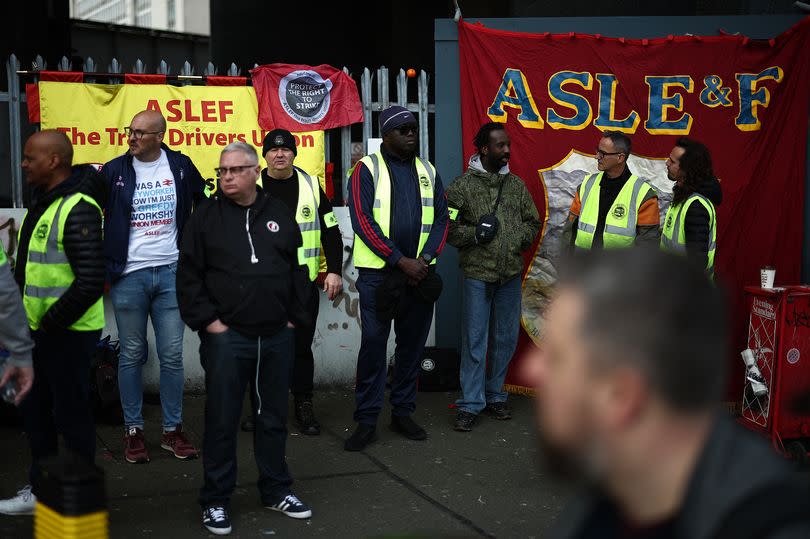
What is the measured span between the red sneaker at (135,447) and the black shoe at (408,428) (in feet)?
5.53

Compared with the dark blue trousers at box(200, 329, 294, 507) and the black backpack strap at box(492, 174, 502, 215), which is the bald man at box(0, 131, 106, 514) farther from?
the black backpack strap at box(492, 174, 502, 215)

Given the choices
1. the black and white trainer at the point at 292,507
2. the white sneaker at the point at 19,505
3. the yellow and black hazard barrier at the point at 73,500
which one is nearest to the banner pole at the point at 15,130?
the white sneaker at the point at 19,505

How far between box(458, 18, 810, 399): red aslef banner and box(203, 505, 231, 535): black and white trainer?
348cm

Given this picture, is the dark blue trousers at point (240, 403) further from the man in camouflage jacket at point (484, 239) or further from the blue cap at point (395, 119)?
the man in camouflage jacket at point (484, 239)

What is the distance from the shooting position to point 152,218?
5.76 meters

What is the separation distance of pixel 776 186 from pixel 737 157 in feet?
1.28

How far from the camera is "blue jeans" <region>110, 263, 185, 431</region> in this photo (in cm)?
574

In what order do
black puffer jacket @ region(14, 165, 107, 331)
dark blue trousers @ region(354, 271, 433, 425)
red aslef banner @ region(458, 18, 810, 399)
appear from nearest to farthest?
black puffer jacket @ region(14, 165, 107, 331) < dark blue trousers @ region(354, 271, 433, 425) < red aslef banner @ region(458, 18, 810, 399)

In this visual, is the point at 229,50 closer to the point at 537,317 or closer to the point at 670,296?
the point at 537,317

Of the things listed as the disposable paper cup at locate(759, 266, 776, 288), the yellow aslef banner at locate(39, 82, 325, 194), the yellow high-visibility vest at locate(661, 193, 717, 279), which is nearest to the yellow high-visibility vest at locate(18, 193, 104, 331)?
the yellow aslef banner at locate(39, 82, 325, 194)

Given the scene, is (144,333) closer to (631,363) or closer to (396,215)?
(396,215)

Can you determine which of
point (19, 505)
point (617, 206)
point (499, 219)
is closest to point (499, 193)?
point (499, 219)

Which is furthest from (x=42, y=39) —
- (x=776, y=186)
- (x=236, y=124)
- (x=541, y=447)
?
(x=541, y=447)

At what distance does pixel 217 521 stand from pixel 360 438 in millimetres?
1660
